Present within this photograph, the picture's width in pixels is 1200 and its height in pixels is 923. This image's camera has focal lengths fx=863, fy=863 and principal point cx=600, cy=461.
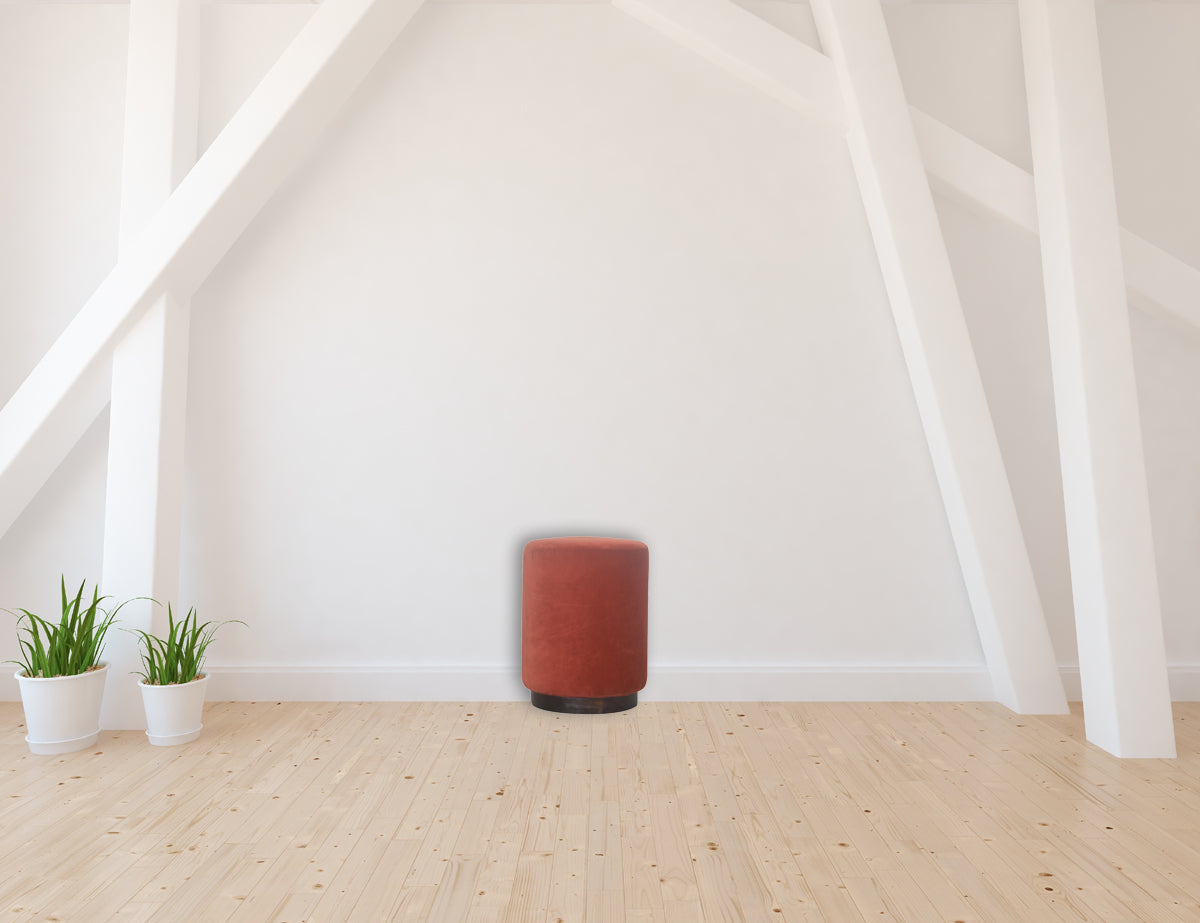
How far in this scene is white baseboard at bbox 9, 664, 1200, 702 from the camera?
3.87m

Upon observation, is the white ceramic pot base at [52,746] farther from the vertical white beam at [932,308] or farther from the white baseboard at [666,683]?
the vertical white beam at [932,308]

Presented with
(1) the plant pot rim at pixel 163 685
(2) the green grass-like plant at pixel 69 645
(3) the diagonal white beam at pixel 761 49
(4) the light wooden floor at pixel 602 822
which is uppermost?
(3) the diagonal white beam at pixel 761 49

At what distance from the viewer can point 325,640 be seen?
3.91 metres

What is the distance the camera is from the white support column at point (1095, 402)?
3.14 meters

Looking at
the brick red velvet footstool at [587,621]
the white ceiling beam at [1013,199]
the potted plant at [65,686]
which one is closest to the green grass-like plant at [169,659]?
the potted plant at [65,686]

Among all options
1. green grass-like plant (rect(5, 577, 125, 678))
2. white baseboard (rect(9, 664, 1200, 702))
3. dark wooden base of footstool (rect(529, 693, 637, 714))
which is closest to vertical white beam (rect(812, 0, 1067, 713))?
white baseboard (rect(9, 664, 1200, 702))

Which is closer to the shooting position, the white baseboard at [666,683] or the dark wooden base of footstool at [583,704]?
the dark wooden base of footstool at [583,704]

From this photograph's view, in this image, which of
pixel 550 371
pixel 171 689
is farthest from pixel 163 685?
pixel 550 371

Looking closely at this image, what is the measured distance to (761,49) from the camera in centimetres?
374

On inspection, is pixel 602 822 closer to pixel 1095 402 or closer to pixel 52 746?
pixel 52 746

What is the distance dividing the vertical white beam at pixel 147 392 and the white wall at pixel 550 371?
29cm

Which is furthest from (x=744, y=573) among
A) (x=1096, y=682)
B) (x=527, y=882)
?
(x=527, y=882)

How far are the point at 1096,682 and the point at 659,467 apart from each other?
1919mm

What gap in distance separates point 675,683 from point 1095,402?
81.1 inches
